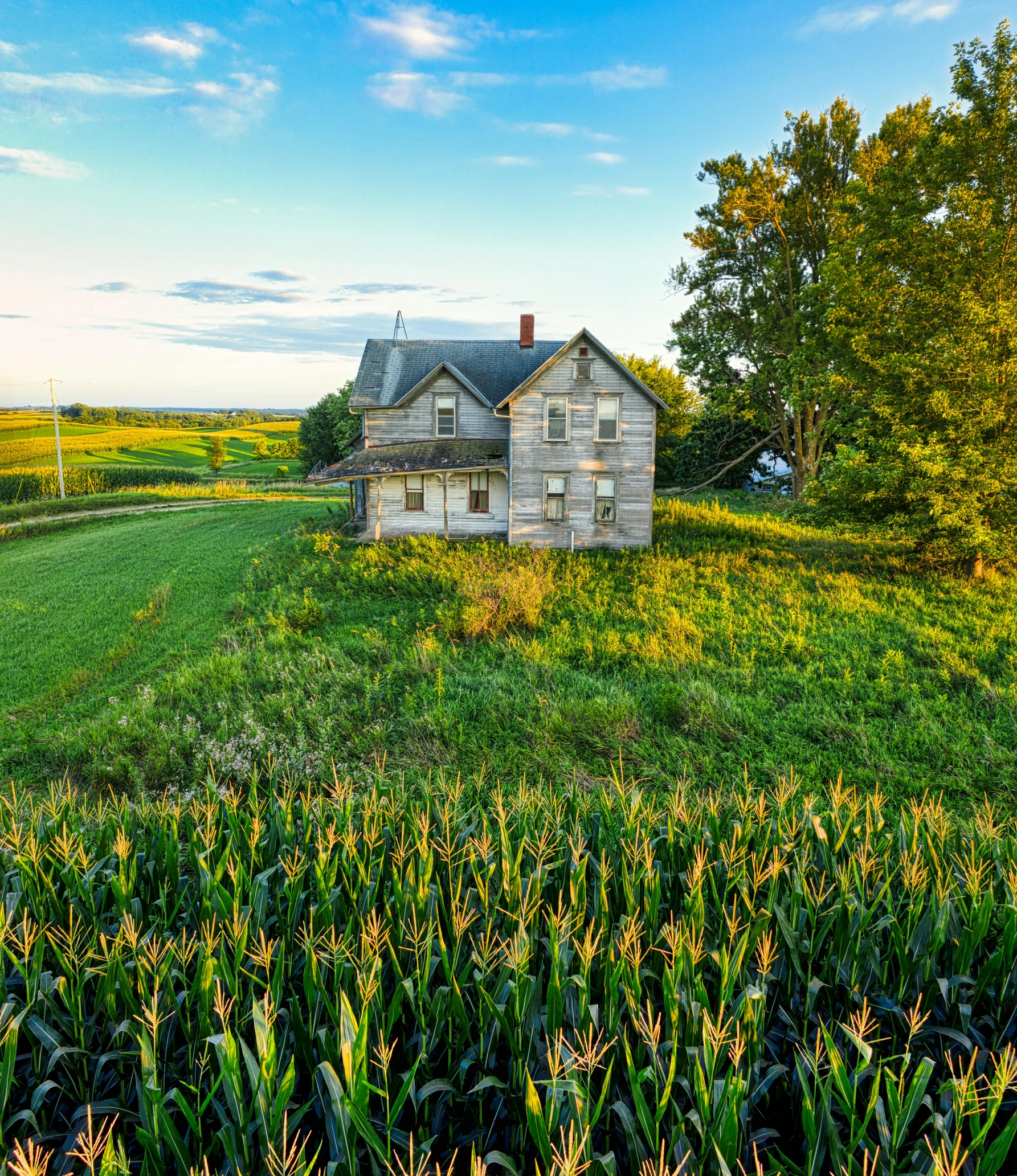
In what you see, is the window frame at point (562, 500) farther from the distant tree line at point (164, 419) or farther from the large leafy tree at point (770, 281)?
the distant tree line at point (164, 419)

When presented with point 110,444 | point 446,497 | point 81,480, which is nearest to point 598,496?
point 446,497

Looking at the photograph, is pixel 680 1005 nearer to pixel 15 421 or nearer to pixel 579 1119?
pixel 579 1119

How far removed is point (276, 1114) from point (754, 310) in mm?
38718

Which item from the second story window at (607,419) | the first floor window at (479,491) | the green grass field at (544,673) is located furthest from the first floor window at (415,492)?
the second story window at (607,419)

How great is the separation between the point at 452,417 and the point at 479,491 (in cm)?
349

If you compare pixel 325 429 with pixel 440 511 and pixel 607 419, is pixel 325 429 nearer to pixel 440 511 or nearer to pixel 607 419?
pixel 440 511

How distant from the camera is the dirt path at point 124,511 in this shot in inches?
1502

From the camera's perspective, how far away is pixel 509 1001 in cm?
368

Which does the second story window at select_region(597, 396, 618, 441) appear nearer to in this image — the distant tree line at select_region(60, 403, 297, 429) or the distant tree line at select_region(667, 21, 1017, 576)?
the distant tree line at select_region(667, 21, 1017, 576)

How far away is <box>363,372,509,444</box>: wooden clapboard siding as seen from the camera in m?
27.8

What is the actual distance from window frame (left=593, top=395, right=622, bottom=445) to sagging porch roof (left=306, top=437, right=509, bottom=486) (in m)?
3.68

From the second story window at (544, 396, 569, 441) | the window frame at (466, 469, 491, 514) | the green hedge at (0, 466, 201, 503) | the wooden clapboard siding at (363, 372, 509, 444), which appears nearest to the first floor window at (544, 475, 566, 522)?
the second story window at (544, 396, 569, 441)

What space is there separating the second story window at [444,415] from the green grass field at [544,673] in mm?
8149

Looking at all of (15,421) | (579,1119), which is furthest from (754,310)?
(15,421)
